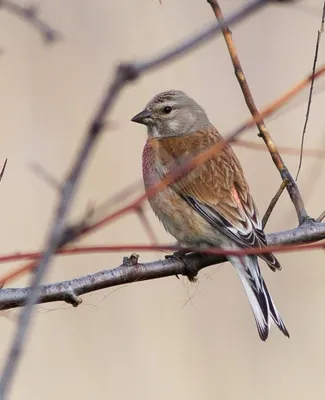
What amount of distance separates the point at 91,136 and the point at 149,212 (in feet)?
11.7

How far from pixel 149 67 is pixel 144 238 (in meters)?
3.99

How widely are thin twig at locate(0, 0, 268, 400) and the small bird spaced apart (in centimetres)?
199

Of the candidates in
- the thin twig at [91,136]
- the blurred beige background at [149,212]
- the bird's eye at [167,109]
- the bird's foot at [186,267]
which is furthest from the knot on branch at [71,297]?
the bird's eye at [167,109]

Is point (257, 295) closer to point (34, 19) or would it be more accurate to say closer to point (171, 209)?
point (171, 209)

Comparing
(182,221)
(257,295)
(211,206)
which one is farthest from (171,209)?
(257,295)

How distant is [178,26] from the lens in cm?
502

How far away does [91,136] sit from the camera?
27.5 inches

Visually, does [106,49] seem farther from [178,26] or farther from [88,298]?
[88,298]

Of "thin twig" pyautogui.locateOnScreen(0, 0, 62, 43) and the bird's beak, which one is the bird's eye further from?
"thin twig" pyautogui.locateOnScreen(0, 0, 62, 43)

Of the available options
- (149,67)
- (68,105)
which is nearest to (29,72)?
(68,105)

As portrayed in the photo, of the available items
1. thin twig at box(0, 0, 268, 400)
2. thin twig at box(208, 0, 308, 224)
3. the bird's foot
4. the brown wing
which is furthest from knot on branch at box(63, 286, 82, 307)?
thin twig at box(0, 0, 268, 400)

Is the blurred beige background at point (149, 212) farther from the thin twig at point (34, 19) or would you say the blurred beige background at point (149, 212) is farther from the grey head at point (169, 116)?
the thin twig at point (34, 19)

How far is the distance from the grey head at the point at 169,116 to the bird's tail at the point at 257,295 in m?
1.00

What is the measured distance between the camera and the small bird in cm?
283
